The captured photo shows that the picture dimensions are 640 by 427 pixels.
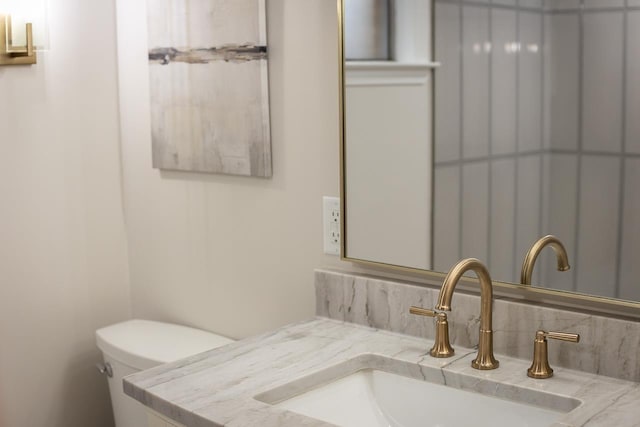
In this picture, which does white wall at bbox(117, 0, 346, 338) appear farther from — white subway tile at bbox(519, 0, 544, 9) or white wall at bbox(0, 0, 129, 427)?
white subway tile at bbox(519, 0, 544, 9)

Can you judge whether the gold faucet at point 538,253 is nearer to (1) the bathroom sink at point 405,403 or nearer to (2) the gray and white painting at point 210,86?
(1) the bathroom sink at point 405,403

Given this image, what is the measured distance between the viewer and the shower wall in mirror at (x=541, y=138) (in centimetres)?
149

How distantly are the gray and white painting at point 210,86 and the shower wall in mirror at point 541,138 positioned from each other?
0.52 metres

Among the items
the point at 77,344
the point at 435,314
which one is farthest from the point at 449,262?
the point at 77,344

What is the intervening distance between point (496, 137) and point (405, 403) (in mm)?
552

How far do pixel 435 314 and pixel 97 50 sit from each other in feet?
4.40

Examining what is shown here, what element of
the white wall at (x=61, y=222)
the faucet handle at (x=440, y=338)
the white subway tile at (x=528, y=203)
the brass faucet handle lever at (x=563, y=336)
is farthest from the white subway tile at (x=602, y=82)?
the white wall at (x=61, y=222)

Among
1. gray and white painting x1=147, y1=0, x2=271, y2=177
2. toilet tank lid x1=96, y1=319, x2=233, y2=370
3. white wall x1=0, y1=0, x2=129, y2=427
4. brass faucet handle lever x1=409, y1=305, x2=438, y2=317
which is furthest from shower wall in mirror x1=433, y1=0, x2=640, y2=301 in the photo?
white wall x1=0, y1=0, x2=129, y2=427

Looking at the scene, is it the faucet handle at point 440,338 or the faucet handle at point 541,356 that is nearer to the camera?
the faucet handle at point 541,356

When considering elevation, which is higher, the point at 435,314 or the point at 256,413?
the point at 435,314

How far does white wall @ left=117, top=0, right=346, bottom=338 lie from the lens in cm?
199

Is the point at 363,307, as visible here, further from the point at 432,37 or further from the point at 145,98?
the point at 145,98

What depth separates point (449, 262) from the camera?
1.77 meters

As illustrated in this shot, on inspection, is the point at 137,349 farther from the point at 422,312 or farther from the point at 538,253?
the point at 538,253
